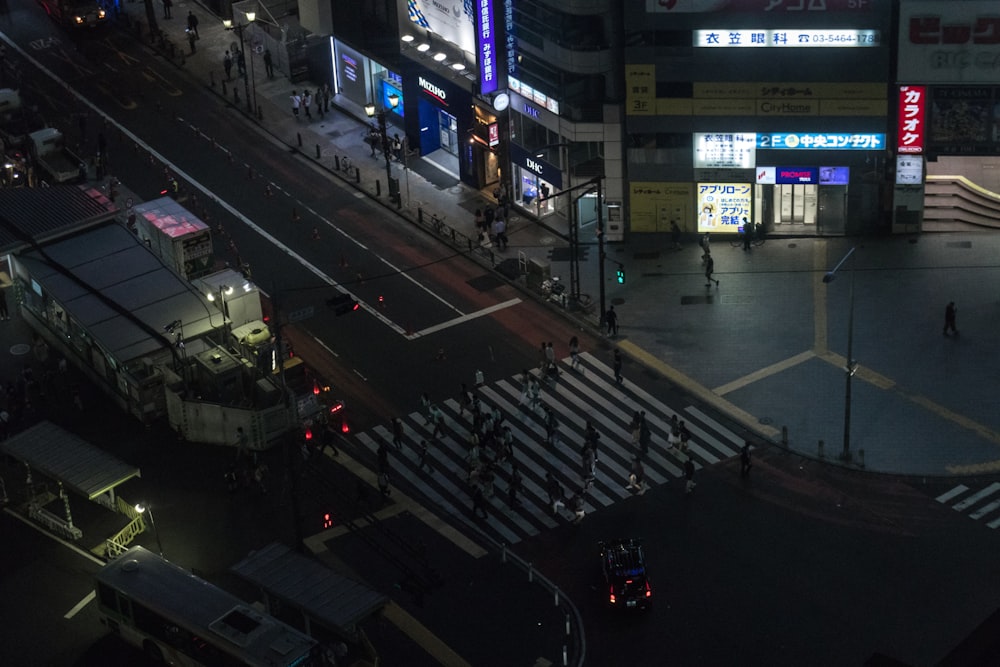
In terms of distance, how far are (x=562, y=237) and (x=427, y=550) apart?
29243 millimetres

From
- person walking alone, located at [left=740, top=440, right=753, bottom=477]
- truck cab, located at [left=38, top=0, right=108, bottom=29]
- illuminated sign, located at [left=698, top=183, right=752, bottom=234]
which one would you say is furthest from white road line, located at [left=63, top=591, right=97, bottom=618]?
truck cab, located at [left=38, top=0, right=108, bottom=29]

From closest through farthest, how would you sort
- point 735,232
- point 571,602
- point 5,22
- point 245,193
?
point 571,602 < point 735,232 < point 245,193 < point 5,22

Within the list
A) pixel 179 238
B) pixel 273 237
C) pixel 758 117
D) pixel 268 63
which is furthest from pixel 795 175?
pixel 268 63

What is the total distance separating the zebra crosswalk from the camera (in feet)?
270

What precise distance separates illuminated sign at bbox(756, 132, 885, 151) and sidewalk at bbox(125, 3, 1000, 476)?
18.3ft

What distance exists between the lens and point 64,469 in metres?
80.6

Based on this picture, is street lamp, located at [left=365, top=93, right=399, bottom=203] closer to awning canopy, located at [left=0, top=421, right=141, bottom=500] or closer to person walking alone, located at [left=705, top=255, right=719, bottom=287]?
person walking alone, located at [left=705, top=255, right=719, bottom=287]

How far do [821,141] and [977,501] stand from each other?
25.4 m

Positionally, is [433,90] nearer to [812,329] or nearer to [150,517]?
[812,329]

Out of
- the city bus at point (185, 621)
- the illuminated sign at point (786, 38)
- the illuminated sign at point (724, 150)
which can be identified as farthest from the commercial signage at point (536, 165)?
the city bus at point (185, 621)

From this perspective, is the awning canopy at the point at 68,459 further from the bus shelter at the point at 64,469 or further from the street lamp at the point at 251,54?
the street lamp at the point at 251,54

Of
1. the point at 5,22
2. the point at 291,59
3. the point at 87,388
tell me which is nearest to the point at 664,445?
the point at 87,388

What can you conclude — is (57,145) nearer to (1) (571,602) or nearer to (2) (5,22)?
(2) (5,22)

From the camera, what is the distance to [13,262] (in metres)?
96.9
